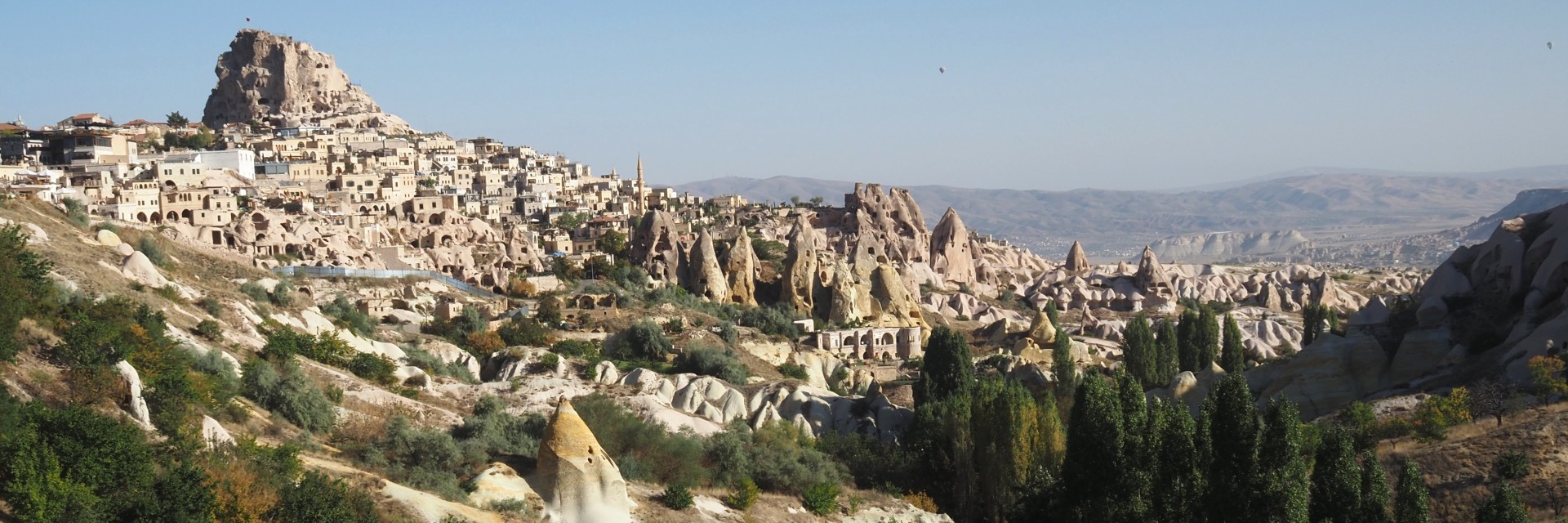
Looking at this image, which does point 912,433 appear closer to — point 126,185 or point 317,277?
point 317,277

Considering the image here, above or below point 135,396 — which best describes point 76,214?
above

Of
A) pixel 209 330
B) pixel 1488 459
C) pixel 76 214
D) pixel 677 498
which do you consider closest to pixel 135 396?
pixel 209 330

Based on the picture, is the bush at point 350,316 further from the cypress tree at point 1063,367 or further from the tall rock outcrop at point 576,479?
the cypress tree at point 1063,367

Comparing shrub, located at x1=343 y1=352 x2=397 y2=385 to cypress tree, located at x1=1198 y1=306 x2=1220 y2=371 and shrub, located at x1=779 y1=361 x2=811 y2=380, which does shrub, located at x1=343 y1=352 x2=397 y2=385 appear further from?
cypress tree, located at x1=1198 y1=306 x2=1220 y2=371

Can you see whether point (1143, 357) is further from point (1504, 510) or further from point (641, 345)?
point (1504, 510)

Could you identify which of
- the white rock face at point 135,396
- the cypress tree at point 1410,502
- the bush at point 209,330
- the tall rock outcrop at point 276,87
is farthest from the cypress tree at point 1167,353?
the tall rock outcrop at point 276,87

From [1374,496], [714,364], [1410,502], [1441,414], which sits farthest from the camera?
[714,364]

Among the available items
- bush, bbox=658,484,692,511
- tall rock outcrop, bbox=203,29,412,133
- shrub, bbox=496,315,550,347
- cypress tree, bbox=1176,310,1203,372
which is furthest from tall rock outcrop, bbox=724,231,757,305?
tall rock outcrop, bbox=203,29,412,133
